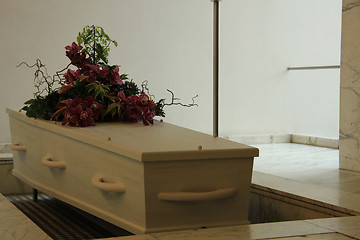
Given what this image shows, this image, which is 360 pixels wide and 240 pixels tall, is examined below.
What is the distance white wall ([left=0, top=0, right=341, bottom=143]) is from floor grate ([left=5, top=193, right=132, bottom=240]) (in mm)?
1846

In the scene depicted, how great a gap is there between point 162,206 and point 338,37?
16.5ft

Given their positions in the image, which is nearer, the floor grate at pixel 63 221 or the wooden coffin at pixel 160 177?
the wooden coffin at pixel 160 177

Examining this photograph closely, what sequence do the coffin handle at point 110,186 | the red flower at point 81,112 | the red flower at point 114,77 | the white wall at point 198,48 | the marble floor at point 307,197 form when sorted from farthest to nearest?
1. the white wall at point 198,48
2. the red flower at point 114,77
3. the red flower at point 81,112
4. the coffin handle at point 110,186
5. the marble floor at point 307,197

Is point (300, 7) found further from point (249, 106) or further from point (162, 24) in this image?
point (162, 24)

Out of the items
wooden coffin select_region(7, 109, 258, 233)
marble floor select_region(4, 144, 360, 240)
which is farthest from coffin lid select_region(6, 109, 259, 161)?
marble floor select_region(4, 144, 360, 240)

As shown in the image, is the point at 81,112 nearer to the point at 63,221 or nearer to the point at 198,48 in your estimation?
the point at 63,221

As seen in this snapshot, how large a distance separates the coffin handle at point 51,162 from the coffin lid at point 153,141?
0.43 feet

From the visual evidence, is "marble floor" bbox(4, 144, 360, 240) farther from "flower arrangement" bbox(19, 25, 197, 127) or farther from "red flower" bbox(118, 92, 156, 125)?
"red flower" bbox(118, 92, 156, 125)

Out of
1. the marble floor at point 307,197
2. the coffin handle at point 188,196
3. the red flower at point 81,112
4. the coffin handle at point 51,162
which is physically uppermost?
the red flower at point 81,112

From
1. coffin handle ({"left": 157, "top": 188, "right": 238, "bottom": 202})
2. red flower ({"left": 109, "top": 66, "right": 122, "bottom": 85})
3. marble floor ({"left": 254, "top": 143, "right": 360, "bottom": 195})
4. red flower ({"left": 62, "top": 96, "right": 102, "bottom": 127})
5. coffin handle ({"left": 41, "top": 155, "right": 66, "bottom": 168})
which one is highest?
red flower ({"left": 109, "top": 66, "right": 122, "bottom": 85})

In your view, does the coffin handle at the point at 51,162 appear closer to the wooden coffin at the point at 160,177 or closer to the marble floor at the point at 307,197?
the wooden coffin at the point at 160,177

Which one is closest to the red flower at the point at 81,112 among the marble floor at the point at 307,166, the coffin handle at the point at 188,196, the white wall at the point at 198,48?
the coffin handle at the point at 188,196

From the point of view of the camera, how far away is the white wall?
16.1 feet

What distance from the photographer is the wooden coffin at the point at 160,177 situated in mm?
1763
